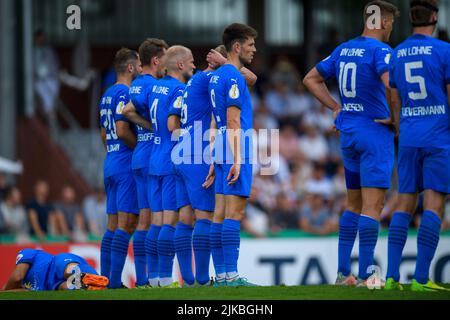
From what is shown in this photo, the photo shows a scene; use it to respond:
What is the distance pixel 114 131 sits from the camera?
539 inches

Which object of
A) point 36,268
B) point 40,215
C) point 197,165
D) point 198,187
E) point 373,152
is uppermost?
point 373,152

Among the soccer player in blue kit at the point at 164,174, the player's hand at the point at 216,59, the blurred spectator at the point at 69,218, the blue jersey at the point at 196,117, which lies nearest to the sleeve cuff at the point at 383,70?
the player's hand at the point at 216,59

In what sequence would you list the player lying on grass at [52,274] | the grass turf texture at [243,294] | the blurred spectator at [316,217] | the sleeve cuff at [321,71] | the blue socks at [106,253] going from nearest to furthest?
the grass turf texture at [243,294] → the sleeve cuff at [321,71] → the player lying on grass at [52,274] → the blue socks at [106,253] → the blurred spectator at [316,217]

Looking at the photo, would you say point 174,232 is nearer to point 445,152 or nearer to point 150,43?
point 150,43

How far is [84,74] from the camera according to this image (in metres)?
25.4

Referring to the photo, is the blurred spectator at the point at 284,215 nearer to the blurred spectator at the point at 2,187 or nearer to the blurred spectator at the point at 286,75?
the blurred spectator at the point at 286,75

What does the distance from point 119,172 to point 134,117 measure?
2.45 ft

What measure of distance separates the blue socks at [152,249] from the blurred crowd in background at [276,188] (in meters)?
6.49

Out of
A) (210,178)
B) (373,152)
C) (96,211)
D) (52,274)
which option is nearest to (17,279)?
(52,274)

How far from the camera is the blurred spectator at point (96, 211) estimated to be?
69.9 feet

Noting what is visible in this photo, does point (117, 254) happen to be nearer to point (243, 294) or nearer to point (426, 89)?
point (243, 294)

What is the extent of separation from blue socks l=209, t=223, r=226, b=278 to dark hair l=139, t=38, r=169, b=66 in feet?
7.44

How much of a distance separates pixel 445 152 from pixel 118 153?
4.41 metres
